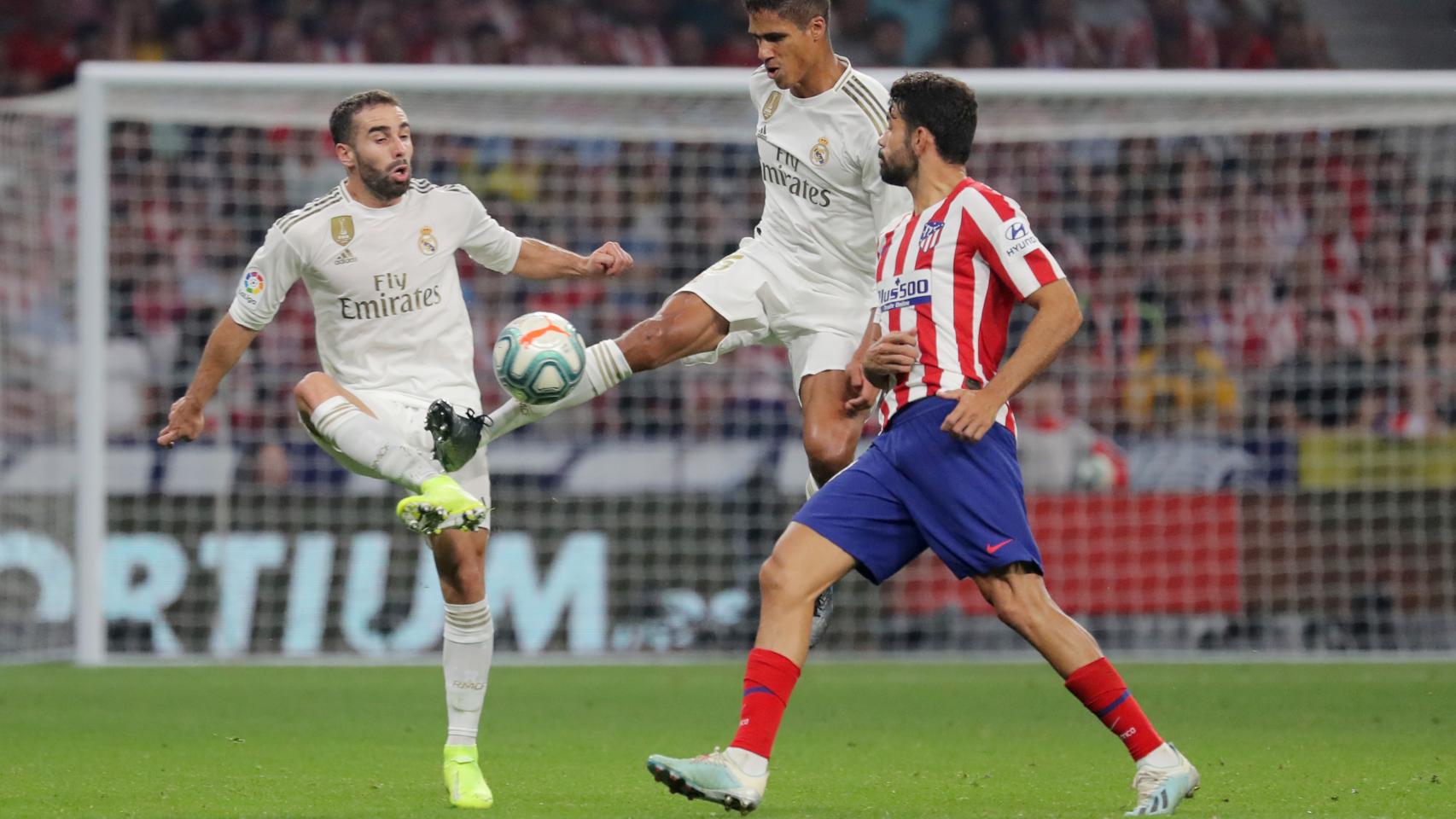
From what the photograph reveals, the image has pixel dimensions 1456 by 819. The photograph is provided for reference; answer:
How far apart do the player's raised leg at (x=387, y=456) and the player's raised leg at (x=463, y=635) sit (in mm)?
265

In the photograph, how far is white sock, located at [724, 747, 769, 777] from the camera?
4797 mm

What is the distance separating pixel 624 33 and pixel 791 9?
10.7 metres

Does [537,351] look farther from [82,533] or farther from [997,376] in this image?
[82,533]

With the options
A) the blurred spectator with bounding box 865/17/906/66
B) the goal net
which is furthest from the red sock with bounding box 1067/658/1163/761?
the blurred spectator with bounding box 865/17/906/66

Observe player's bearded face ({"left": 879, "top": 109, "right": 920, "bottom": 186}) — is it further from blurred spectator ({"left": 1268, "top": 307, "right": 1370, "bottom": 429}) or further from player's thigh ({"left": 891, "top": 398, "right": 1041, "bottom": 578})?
blurred spectator ({"left": 1268, "top": 307, "right": 1370, "bottom": 429})

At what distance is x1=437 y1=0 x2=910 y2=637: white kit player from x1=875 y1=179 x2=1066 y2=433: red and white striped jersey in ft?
3.99

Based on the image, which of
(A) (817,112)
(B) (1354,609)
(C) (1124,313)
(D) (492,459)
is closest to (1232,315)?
(C) (1124,313)

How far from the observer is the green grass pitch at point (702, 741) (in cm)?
552

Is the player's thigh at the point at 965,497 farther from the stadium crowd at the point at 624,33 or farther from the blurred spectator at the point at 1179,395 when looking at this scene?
the stadium crowd at the point at 624,33

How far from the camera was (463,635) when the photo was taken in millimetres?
5801

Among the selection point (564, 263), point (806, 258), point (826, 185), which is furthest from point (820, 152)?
point (564, 263)

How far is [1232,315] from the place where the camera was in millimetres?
13141

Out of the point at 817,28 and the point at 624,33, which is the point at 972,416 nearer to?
the point at 817,28

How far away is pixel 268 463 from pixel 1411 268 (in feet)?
24.9
